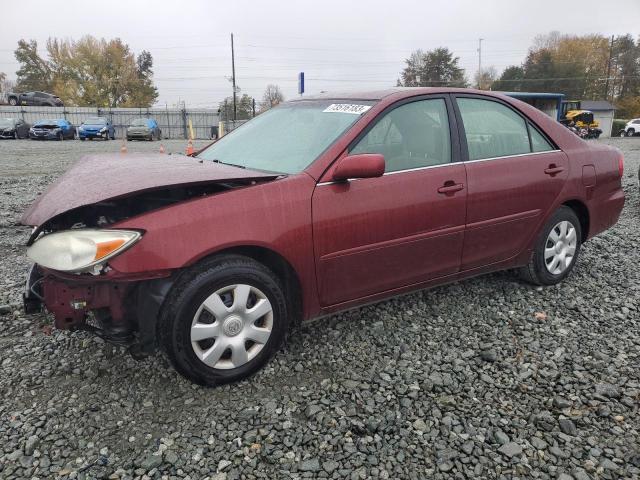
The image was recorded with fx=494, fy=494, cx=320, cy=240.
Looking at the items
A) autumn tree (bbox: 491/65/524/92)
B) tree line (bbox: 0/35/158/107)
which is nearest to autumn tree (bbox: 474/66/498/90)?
autumn tree (bbox: 491/65/524/92)

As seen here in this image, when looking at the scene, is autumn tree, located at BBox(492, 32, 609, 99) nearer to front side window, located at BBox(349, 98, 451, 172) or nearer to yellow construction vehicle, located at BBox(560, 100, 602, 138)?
yellow construction vehicle, located at BBox(560, 100, 602, 138)

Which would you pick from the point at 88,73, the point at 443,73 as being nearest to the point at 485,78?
the point at 443,73

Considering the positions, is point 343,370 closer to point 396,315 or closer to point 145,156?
point 396,315

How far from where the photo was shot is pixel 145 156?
11.1ft

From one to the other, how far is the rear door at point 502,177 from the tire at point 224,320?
149cm

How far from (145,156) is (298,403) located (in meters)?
1.97

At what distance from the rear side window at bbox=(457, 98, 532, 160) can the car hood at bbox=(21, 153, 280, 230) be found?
153cm

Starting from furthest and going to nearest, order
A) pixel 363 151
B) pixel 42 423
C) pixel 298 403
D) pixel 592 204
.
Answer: pixel 592 204
pixel 363 151
pixel 298 403
pixel 42 423

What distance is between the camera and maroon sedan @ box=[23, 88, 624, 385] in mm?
2387

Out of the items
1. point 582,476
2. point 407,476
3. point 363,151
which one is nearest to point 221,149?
point 363,151

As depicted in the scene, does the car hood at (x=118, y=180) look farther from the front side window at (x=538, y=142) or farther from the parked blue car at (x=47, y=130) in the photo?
the parked blue car at (x=47, y=130)

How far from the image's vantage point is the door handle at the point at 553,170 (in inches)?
147

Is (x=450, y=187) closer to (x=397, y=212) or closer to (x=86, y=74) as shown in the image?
(x=397, y=212)

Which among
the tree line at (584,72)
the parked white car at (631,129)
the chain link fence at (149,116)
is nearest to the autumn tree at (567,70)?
the tree line at (584,72)
